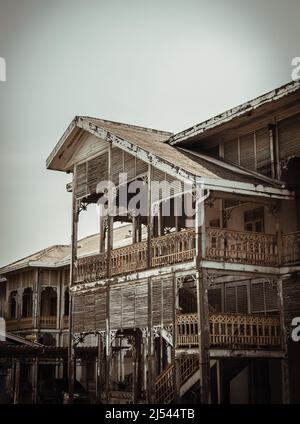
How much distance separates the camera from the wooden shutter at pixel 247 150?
22.0 metres

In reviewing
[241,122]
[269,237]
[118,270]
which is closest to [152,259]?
[118,270]

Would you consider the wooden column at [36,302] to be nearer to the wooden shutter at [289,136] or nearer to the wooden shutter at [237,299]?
the wooden shutter at [237,299]

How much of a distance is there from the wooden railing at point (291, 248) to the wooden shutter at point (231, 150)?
356 cm

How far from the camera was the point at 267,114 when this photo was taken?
21203 mm

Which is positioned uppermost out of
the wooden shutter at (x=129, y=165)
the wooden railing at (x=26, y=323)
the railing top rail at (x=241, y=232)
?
the wooden shutter at (x=129, y=165)

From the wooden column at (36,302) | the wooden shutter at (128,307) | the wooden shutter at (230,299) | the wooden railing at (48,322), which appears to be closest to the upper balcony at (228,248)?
the wooden shutter at (128,307)

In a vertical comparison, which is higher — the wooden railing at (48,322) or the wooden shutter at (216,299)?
the wooden railing at (48,322)

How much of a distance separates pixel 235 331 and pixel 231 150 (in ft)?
20.1

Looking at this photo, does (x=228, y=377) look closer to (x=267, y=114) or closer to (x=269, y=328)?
(x=269, y=328)

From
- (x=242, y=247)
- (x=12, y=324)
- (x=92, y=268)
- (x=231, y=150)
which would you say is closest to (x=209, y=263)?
(x=242, y=247)

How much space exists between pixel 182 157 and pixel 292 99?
12.7ft

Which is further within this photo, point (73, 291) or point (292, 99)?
point (73, 291)

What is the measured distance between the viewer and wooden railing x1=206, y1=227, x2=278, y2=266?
19.7 metres
